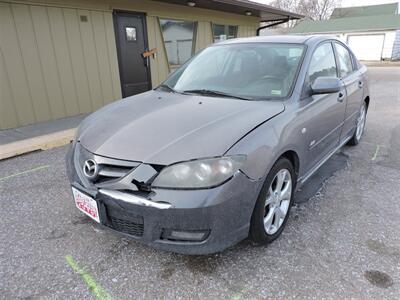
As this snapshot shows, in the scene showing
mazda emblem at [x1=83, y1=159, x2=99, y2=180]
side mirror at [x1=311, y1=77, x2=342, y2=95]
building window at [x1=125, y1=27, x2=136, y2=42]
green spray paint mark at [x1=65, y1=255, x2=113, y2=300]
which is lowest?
green spray paint mark at [x1=65, y1=255, x2=113, y2=300]

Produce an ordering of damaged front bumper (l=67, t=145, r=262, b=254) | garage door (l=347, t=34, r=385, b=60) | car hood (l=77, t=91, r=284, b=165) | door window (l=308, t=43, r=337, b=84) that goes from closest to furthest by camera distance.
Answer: damaged front bumper (l=67, t=145, r=262, b=254), car hood (l=77, t=91, r=284, b=165), door window (l=308, t=43, r=337, b=84), garage door (l=347, t=34, r=385, b=60)

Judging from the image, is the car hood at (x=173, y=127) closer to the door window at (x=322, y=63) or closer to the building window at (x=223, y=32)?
the door window at (x=322, y=63)

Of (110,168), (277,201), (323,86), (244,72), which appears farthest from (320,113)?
(110,168)

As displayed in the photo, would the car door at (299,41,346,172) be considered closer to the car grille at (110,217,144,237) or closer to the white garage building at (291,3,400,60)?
the car grille at (110,217,144,237)

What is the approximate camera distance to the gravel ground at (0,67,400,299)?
197 centimetres

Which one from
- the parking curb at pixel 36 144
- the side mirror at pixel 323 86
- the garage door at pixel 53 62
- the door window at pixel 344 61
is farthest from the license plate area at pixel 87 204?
the garage door at pixel 53 62

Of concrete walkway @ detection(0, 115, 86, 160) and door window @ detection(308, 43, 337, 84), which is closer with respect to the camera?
door window @ detection(308, 43, 337, 84)

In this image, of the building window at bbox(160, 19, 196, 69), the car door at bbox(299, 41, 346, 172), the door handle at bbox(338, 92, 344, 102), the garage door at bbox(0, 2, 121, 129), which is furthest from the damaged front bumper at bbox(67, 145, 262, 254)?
the building window at bbox(160, 19, 196, 69)

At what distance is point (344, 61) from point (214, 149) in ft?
8.92

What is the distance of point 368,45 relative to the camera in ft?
95.1

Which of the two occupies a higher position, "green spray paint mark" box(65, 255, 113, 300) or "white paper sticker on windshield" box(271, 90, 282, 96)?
"white paper sticker on windshield" box(271, 90, 282, 96)

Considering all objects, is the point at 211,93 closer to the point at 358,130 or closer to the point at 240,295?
the point at 240,295

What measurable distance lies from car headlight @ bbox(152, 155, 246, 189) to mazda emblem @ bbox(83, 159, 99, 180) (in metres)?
0.44

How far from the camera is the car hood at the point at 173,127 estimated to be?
6.33ft
